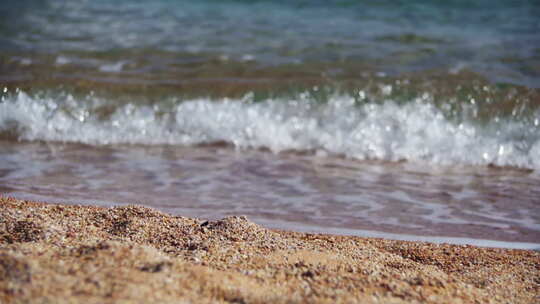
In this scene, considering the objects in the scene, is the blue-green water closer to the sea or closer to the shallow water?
the sea

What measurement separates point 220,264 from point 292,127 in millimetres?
3681

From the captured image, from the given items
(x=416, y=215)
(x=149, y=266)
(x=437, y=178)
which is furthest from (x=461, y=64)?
(x=149, y=266)

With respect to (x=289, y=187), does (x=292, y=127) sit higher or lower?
higher

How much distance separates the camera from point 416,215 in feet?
14.0

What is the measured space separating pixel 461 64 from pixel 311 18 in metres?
2.81

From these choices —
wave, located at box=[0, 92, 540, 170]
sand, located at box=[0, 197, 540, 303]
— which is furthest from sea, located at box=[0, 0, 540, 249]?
sand, located at box=[0, 197, 540, 303]

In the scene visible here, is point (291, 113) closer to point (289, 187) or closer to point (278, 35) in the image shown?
point (289, 187)

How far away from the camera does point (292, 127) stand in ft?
21.1

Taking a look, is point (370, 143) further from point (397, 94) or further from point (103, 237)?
point (103, 237)

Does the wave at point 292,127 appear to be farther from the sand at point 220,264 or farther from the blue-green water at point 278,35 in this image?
the sand at point 220,264

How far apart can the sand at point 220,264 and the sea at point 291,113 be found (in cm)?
47

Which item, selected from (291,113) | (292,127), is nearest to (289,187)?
(292,127)

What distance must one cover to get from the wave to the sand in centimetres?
239

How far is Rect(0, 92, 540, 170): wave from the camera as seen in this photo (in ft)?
19.6
